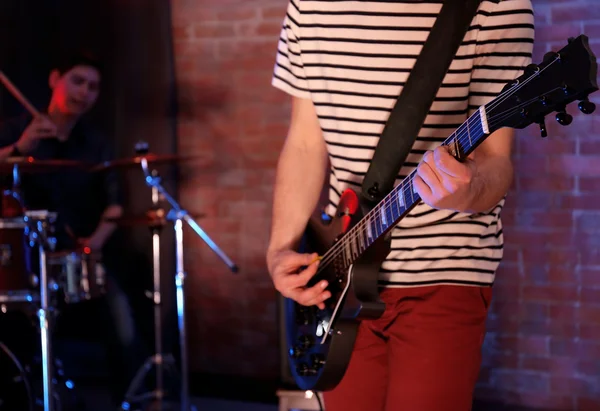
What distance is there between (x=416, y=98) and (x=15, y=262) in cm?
202

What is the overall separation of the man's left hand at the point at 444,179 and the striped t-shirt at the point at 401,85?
295 millimetres

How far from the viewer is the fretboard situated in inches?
57.9

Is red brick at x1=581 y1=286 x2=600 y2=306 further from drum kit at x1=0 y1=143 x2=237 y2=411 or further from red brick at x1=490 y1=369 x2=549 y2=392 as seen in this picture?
drum kit at x1=0 y1=143 x2=237 y2=411

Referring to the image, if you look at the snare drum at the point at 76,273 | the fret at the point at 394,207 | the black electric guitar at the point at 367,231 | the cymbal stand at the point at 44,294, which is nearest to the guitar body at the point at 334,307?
the black electric guitar at the point at 367,231

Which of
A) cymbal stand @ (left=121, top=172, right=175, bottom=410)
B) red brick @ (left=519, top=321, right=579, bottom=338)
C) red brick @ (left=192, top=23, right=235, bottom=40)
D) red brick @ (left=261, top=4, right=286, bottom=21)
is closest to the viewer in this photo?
red brick @ (left=519, top=321, right=579, bottom=338)

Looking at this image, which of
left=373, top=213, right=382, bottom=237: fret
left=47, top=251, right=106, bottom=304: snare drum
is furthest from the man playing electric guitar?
left=47, top=251, right=106, bottom=304: snare drum

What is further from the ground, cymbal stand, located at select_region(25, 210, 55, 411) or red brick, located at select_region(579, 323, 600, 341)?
cymbal stand, located at select_region(25, 210, 55, 411)

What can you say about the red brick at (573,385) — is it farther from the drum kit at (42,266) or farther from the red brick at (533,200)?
the drum kit at (42,266)

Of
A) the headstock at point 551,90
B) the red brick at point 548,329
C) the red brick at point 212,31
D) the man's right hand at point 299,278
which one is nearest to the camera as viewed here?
the headstock at point 551,90

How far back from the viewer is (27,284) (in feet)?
10.8

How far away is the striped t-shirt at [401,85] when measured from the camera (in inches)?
71.4

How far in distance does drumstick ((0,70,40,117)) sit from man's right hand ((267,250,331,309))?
6.10ft

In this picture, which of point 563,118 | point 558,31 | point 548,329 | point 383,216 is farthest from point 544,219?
point 563,118

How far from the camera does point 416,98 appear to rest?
1843 mm
